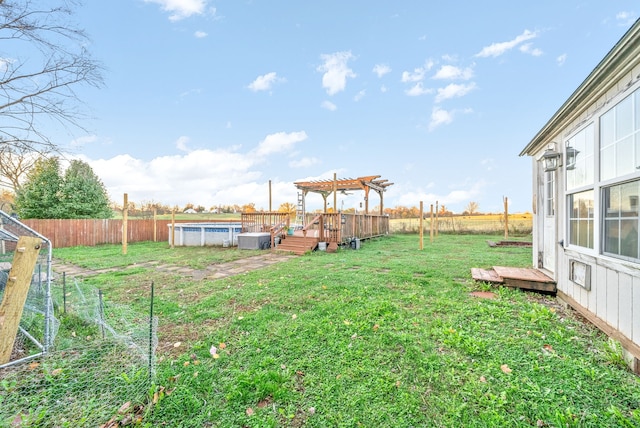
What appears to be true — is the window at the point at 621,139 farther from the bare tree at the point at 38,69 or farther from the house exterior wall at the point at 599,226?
the bare tree at the point at 38,69

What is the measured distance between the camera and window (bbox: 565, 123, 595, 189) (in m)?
3.00

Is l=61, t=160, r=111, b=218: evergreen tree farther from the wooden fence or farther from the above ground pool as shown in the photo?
the above ground pool

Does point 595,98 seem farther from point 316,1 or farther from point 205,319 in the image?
point 316,1

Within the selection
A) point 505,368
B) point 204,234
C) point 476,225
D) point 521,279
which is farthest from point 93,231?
point 476,225

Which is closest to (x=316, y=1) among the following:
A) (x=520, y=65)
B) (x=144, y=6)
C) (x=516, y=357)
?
(x=144, y=6)

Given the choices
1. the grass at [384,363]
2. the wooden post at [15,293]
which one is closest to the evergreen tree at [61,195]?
the grass at [384,363]

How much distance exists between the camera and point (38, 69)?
5719 millimetres

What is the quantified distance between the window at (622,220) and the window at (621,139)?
0.50 feet

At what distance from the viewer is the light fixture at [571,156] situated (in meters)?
3.40

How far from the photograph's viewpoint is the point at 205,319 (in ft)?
11.0

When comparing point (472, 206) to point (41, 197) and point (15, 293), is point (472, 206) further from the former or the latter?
point (41, 197)

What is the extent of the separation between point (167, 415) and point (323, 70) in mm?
12519

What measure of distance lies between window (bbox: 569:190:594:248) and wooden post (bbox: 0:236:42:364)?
5870 mm

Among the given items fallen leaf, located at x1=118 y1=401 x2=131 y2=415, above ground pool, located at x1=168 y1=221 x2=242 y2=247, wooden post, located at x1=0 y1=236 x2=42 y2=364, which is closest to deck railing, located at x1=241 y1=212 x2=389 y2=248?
above ground pool, located at x1=168 y1=221 x2=242 y2=247
